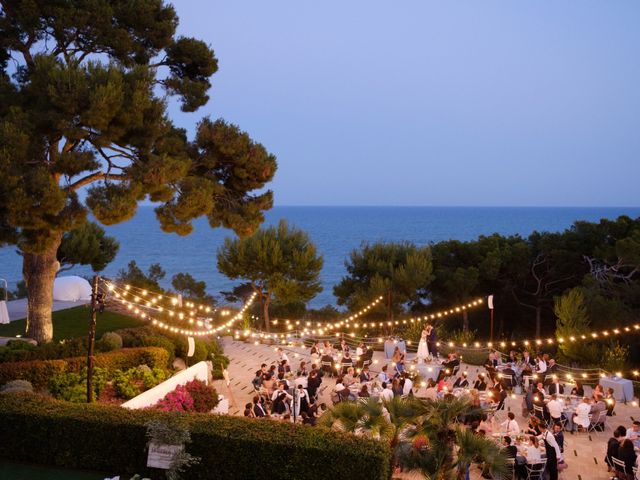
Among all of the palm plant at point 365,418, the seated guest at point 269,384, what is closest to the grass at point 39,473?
the palm plant at point 365,418

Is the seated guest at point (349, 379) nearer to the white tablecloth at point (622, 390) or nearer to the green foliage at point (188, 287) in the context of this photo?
the white tablecloth at point (622, 390)

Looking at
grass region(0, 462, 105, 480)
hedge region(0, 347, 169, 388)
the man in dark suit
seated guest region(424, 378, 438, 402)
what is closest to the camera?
grass region(0, 462, 105, 480)

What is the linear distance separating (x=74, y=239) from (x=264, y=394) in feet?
45.3

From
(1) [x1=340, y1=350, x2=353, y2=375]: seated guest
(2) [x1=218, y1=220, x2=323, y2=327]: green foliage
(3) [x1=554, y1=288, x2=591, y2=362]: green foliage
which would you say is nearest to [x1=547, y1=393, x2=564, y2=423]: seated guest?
(1) [x1=340, y1=350, x2=353, y2=375]: seated guest

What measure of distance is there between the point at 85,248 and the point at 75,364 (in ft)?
39.9

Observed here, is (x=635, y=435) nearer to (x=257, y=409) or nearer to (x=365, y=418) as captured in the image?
(x=365, y=418)

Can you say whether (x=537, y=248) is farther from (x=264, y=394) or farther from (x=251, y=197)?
(x=264, y=394)

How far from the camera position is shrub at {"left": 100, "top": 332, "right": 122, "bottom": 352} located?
1486cm

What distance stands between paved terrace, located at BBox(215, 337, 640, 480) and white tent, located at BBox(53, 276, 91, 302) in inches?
270

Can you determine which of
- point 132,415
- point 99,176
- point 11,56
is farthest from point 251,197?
point 132,415

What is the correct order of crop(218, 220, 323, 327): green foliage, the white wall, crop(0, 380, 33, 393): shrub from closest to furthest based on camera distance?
crop(0, 380, 33, 393): shrub
the white wall
crop(218, 220, 323, 327): green foliage

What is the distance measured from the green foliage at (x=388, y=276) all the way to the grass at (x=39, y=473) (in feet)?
58.0

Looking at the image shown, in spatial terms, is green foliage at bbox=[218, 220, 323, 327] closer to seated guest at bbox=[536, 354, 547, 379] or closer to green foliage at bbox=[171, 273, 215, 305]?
green foliage at bbox=[171, 273, 215, 305]

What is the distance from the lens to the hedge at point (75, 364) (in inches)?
480
